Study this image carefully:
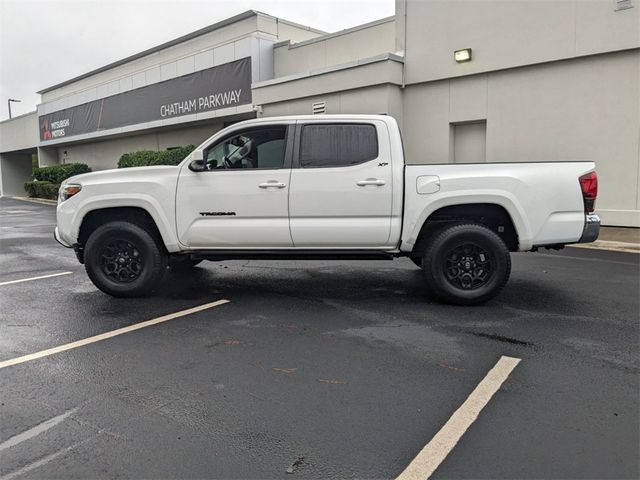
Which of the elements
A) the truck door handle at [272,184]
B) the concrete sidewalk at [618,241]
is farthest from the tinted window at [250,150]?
the concrete sidewalk at [618,241]

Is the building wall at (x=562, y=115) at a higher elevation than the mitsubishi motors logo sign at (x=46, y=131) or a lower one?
lower

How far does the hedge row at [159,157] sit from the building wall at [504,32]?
31.5ft

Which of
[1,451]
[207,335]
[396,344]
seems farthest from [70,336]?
[396,344]

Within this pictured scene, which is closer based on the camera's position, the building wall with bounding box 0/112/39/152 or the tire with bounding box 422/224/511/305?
the tire with bounding box 422/224/511/305

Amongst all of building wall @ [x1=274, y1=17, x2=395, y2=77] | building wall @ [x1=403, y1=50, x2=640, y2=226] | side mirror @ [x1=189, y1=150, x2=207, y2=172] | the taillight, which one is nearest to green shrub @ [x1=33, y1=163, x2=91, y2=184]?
building wall @ [x1=274, y1=17, x2=395, y2=77]

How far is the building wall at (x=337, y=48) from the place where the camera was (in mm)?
16109

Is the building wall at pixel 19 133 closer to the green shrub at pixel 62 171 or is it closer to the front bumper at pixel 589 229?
the green shrub at pixel 62 171

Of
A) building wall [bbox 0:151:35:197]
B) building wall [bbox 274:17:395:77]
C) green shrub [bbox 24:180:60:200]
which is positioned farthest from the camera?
building wall [bbox 0:151:35:197]

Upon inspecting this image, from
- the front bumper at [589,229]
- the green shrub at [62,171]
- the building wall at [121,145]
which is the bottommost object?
the front bumper at [589,229]

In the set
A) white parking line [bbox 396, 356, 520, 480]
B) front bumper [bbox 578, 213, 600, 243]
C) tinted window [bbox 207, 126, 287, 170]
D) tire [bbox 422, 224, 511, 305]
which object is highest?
tinted window [bbox 207, 126, 287, 170]

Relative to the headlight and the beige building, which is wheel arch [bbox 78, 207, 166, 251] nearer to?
the headlight

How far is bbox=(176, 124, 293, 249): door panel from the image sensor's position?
5.87 m

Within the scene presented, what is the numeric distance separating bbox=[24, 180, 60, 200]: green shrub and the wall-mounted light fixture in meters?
22.9

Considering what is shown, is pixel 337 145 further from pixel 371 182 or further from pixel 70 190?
pixel 70 190
